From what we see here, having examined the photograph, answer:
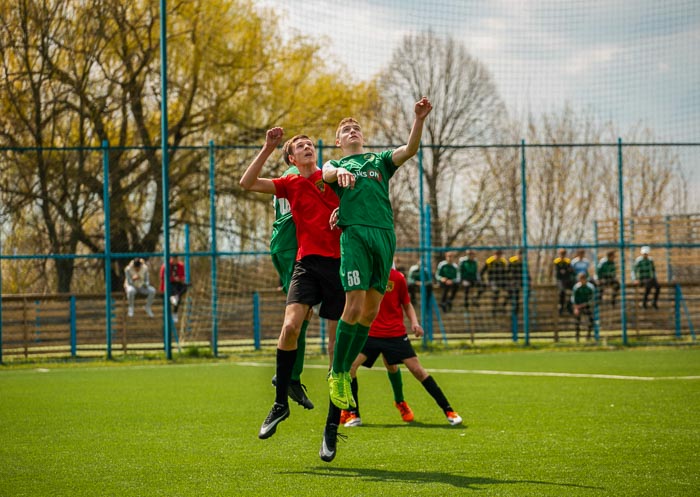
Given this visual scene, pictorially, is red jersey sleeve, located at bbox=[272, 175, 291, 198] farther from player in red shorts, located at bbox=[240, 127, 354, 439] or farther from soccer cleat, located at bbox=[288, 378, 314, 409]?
soccer cleat, located at bbox=[288, 378, 314, 409]

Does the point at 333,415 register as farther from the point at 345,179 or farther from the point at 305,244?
the point at 345,179

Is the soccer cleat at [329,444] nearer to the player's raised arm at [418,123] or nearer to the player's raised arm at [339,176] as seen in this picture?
the player's raised arm at [339,176]

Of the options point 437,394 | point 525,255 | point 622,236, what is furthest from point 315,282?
point 622,236

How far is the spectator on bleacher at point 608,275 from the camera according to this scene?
68.4 feet

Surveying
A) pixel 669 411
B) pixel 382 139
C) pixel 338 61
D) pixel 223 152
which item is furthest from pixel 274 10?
pixel 669 411

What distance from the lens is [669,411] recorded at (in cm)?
844

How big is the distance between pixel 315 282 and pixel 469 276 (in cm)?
1430

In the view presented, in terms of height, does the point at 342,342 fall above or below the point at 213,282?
below

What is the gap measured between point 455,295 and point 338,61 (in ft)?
30.1

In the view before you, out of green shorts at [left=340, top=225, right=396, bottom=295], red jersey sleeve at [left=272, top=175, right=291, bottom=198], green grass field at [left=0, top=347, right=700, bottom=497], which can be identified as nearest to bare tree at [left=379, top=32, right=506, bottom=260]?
green grass field at [left=0, top=347, right=700, bottom=497]

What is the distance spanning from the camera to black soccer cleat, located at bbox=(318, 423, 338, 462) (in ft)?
20.3

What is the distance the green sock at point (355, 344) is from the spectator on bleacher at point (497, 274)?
14145 millimetres

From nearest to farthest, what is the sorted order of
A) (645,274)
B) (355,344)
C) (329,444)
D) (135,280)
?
(329,444) < (355,344) < (135,280) < (645,274)

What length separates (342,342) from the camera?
6.63 m
